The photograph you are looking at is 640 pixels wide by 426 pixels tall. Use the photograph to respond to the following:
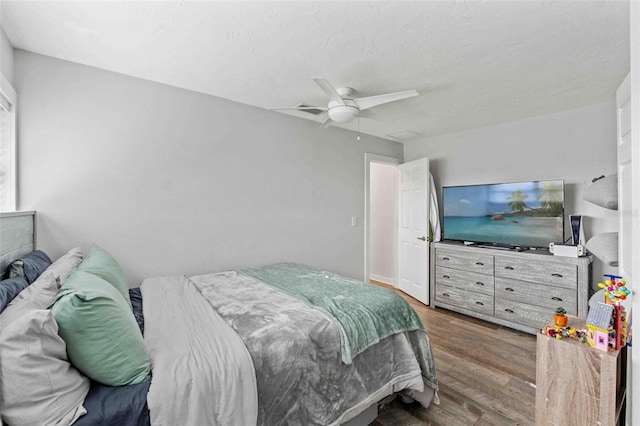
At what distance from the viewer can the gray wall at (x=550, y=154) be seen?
2986 millimetres

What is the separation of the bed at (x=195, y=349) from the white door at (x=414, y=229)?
6.98ft

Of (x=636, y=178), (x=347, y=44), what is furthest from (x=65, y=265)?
(x=636, y=178)

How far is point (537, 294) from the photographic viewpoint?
3.05 m

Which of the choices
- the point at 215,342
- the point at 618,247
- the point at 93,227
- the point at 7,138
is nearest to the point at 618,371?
the point at 618,247

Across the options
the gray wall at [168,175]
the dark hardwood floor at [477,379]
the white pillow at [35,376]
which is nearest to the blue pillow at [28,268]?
the gray wall at [168,175]

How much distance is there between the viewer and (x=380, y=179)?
5363 mm

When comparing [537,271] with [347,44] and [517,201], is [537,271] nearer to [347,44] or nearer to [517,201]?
[517,201]

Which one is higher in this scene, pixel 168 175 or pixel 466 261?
pixel 168 175

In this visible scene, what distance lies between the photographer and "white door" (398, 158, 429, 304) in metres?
3.99

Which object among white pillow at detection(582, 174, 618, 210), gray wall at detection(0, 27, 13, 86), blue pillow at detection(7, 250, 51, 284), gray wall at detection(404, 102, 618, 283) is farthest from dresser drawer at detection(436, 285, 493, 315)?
gray wall at detection(0, 27, 13, 86)

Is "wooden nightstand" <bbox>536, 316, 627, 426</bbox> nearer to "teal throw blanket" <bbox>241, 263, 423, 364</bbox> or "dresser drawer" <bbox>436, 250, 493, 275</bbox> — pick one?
"teal throw blanket" <bbox>241, 263, 423, 364</bbox>

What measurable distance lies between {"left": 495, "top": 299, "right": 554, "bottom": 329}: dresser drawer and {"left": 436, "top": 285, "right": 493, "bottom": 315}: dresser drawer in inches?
4.3

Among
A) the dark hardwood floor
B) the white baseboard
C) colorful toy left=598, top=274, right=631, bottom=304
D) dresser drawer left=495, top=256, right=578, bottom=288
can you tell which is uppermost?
colorful toy left=598, top=274, right=631, bottom=304

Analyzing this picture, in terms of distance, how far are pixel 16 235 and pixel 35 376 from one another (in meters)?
1.30
